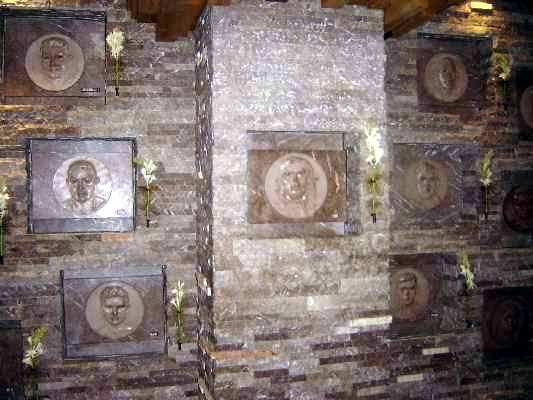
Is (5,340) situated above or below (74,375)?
above

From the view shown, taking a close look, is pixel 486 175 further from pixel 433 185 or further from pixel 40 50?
pixel 40 50

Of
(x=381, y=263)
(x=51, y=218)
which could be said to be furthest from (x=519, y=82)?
(x=51, y=218)

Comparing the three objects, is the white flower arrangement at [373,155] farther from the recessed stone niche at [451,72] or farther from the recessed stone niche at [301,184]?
the recessed stone niche at [451,72]

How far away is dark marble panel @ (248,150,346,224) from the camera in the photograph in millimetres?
4184

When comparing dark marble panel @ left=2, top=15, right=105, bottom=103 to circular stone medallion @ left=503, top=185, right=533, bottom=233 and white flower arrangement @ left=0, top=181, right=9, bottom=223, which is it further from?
circular stone medallion @ left=503, top=185, right=533, bottom=233

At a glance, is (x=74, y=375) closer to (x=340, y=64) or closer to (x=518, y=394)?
(x=340, y=64)

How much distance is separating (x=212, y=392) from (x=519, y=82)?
4946mm

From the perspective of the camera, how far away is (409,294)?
5176mm

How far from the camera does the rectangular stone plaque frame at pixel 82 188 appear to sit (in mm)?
4527

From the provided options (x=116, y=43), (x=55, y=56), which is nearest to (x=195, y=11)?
(x=116, y=43)

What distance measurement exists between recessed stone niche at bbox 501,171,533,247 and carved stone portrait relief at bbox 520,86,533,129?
2.08ft

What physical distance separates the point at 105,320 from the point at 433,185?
3900 mm

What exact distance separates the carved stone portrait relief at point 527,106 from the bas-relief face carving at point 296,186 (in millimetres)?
2917

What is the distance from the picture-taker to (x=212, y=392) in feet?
13.2
